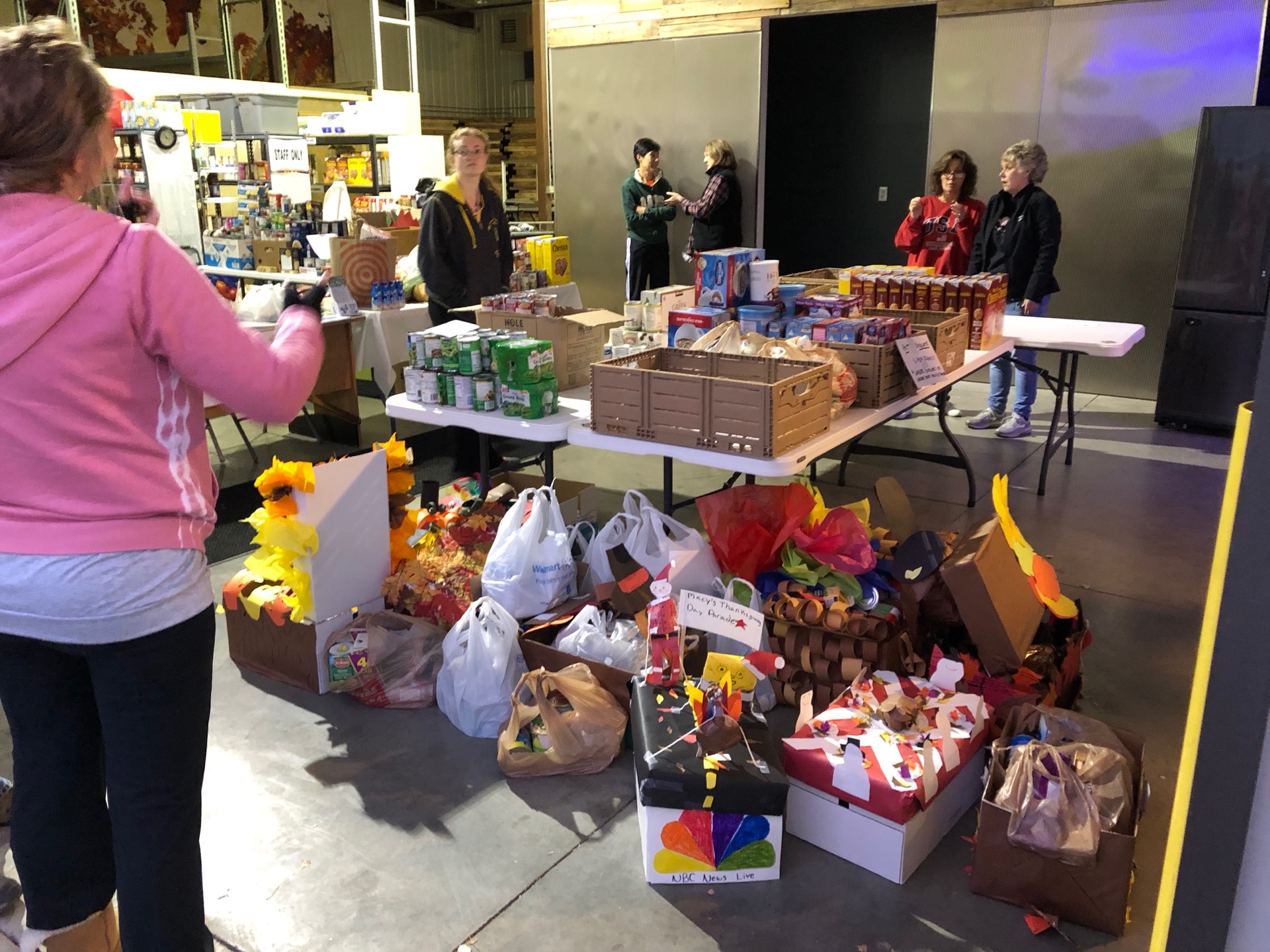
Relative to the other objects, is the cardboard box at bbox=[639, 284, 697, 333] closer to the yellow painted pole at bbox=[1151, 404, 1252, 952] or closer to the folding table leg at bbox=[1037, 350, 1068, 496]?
the folding table leg at bbox=[1037, 350, 1068, 496]

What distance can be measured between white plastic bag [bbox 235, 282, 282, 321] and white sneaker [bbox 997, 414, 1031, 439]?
4241mm

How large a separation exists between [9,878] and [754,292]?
296 centimetres

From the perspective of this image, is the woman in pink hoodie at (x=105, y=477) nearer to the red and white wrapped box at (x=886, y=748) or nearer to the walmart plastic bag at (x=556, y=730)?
the walmart plastic bag at (x=556, y=730)

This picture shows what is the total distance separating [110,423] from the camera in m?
1.33

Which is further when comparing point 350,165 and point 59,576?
point 350,165

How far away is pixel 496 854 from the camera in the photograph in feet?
7.63

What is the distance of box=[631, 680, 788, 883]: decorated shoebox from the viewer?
84.7 inches

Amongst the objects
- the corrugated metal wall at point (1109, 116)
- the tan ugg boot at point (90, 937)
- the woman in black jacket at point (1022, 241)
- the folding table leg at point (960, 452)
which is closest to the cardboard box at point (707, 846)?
the tan ugg boot at point (90, 937)

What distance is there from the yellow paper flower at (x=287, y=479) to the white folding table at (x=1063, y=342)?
10.7ft

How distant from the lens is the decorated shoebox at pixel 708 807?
2.15 m

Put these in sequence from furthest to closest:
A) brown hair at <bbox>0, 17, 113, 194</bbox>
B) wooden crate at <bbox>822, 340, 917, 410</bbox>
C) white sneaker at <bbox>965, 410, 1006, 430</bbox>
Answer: white sneaker at <bbox>965, 410, 1006, 430</bbox> → wooden crate at <bbox>822, 340, 917, 410</bbox> → brown hair at <bbox>0, 17, 113, 194</bbox>

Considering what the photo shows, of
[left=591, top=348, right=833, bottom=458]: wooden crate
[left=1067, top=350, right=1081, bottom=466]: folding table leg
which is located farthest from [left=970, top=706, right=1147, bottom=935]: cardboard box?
[left=1067, top=350, right=1081, bottom=466]: folding table leg

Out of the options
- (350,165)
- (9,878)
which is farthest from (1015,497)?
(350,165)

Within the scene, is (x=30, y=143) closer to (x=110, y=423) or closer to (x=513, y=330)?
(x=110, y=423)
